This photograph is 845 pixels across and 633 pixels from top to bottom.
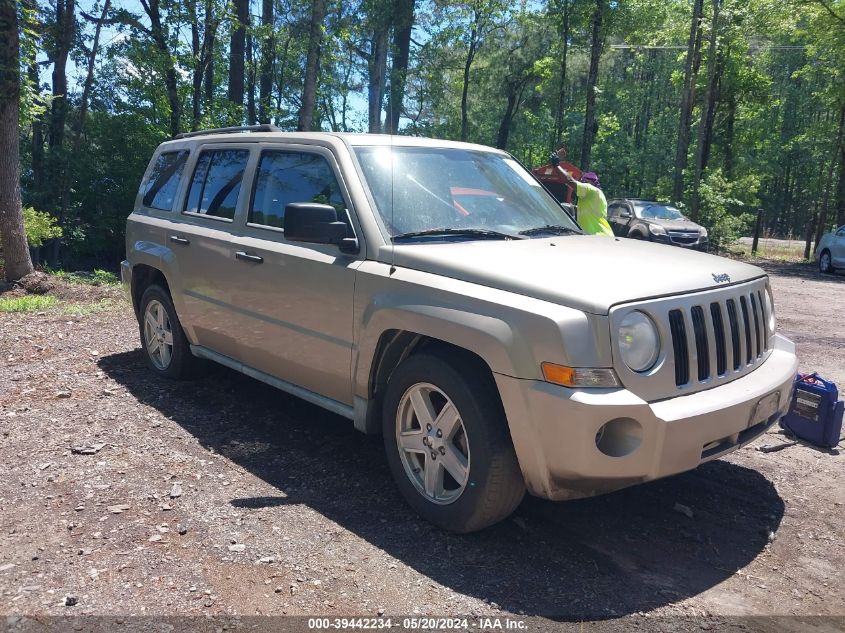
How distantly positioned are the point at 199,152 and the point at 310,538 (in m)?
3.49

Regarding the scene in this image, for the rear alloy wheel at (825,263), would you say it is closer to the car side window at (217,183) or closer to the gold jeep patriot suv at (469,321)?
the gold jeep patriot suv at (469,321)

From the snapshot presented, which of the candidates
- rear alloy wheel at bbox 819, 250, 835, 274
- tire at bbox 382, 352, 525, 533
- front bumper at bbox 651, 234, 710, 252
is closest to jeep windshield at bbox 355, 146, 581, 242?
tire at bbox 382, 352, 525, 533

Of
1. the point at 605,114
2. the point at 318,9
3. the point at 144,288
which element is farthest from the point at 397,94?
the point at 144,288

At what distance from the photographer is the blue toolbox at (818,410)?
15.5ft

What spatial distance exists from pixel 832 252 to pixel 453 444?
18.3 metres

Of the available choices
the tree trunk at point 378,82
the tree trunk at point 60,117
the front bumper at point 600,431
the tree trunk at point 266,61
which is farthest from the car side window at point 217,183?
the tree trunk at point 378,82

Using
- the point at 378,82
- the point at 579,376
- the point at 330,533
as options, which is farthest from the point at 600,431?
the point at 378,82

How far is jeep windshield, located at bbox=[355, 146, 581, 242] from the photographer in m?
4.02

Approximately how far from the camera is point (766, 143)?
4419 centimetres

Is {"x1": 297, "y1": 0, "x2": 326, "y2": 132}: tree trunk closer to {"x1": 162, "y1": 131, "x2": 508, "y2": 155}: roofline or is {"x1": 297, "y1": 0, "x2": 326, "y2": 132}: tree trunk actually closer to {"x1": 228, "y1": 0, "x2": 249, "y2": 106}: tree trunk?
{"x1": 228, "y1": 0, "x2": 249, "y2": 106}: tree trunk

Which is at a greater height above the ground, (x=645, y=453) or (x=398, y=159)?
(x=398, y=159)

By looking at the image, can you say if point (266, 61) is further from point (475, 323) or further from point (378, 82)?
point (475, 323)

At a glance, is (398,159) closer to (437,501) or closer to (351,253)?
(351,253)

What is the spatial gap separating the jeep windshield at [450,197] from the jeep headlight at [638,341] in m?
1.22
